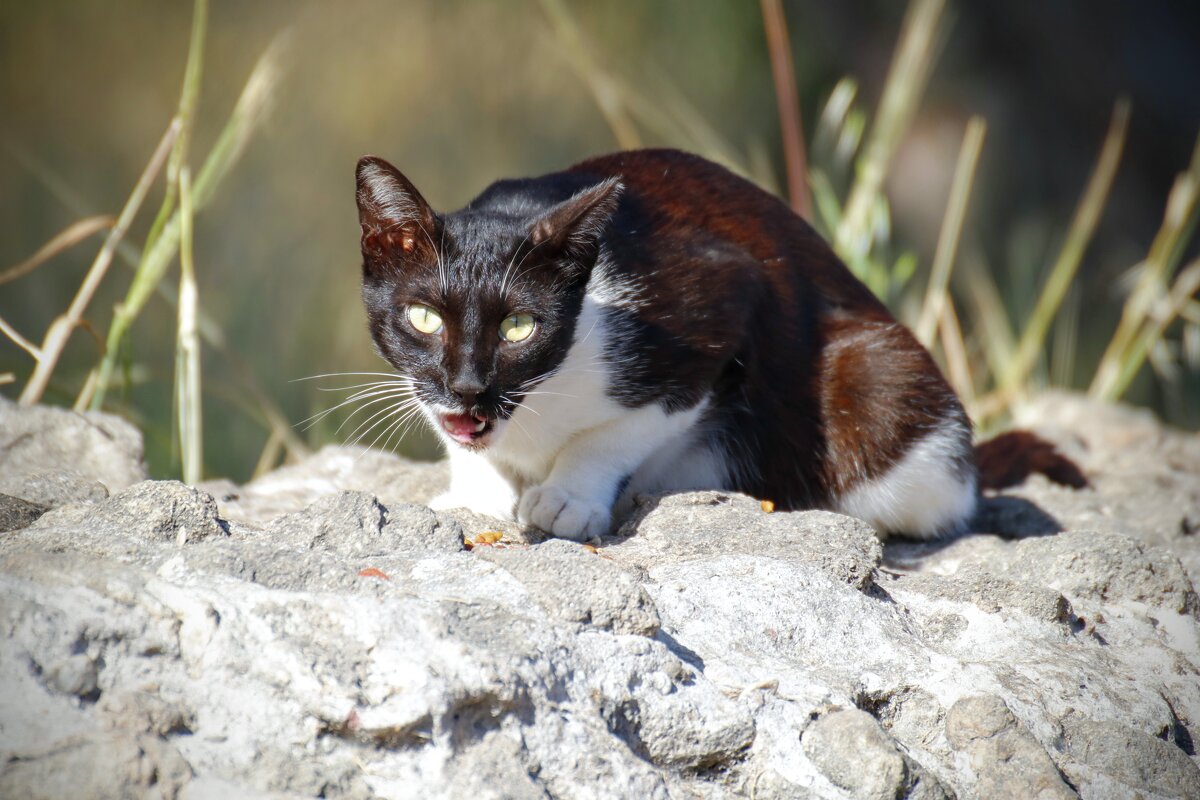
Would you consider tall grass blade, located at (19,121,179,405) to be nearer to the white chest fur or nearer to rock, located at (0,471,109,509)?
rock, located at (0,471,109,509)

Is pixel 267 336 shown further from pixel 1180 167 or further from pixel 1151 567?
pixel 1180 167

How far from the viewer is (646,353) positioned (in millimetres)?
2461

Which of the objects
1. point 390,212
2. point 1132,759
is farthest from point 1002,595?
point 390,212

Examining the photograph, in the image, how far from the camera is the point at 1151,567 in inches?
90.1

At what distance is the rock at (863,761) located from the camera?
1569 millimetres

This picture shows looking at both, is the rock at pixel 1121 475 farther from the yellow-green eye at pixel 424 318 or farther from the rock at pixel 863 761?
the yellow-green eye at pixel 424 318

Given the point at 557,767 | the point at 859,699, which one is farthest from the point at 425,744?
the point at 859,699

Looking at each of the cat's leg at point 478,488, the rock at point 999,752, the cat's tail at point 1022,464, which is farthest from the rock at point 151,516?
the cat's tail at point 1022,464

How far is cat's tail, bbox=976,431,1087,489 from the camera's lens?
3.31 m

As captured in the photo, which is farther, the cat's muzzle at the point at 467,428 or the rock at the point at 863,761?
the cat's muzzle at the point at 467,428

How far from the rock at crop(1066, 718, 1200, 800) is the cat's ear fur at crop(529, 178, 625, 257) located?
128 cm

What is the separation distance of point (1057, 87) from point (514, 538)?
19.6ft

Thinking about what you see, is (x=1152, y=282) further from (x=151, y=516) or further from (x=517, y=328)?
(x=151, y=516)

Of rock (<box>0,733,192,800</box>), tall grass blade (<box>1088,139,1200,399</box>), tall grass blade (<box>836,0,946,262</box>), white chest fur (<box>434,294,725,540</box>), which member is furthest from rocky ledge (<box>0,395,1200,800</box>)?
tall grass blade (<box>1088,139,1200,399</box>)
